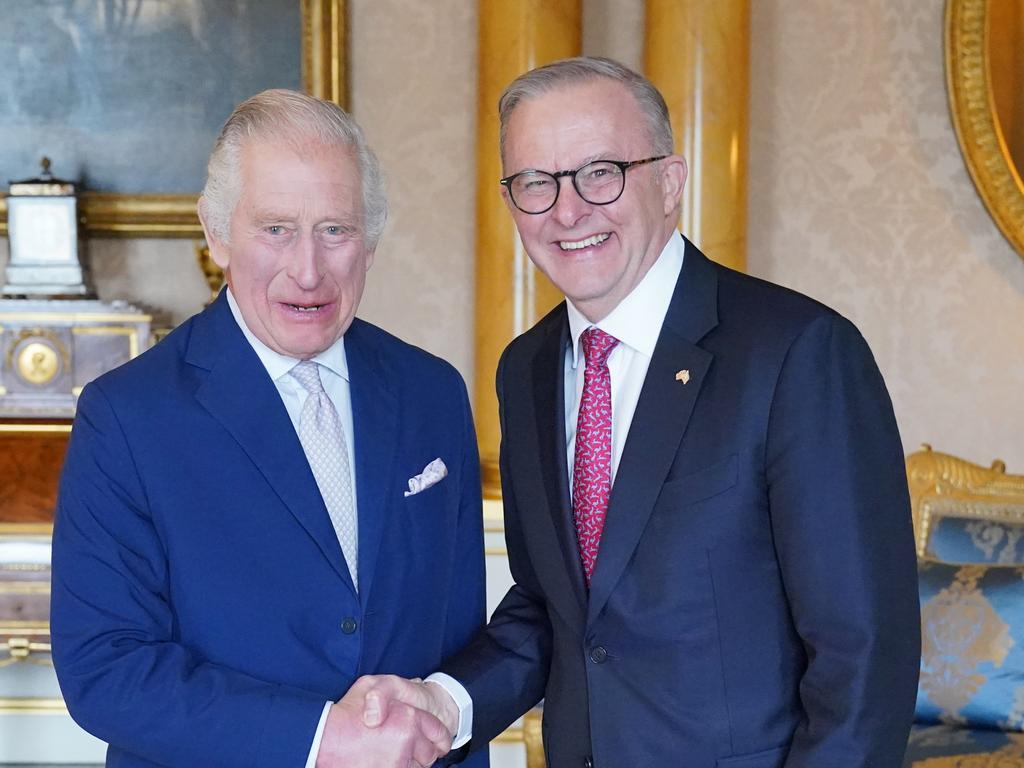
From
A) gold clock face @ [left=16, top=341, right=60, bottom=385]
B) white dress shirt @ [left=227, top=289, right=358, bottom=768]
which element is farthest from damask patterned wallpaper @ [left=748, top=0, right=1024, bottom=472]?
white dress shirt @ [left=227, top=289, right=358, bottom=768]

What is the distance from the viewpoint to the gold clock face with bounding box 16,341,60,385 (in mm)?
4594

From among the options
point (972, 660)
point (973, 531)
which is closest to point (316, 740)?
point (972, 660)

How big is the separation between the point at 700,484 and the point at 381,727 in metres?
0.62

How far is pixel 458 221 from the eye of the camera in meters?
5.09

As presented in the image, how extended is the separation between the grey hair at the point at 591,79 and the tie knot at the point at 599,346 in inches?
12.6

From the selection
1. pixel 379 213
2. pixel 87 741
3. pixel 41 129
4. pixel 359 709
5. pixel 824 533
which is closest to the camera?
pixel 824 533

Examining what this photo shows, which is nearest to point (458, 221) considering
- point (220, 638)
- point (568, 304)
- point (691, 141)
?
point (691, 141)

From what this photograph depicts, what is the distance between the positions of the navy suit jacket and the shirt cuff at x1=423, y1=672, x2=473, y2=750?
20 centimetres

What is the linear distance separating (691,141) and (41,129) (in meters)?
2.61

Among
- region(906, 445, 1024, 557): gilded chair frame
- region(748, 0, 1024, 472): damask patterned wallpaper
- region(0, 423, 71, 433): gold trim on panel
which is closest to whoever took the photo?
region(906, 445, 1024, 557): gilded chair frame

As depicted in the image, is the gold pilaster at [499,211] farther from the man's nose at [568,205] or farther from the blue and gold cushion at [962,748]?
the man's nose at [568,205]

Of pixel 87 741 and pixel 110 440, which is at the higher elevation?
pixel 110 440

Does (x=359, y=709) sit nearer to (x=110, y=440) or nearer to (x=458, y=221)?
(x=110, y=440)

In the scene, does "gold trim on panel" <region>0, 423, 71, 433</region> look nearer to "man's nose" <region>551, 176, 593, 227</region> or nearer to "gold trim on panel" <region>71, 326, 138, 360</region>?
"gold trim on panel" <region>71, 326, 138, 360</region>
